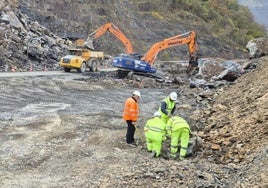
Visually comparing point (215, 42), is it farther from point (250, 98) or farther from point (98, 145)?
point (98, 145)

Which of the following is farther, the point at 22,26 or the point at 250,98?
the point at 22,26

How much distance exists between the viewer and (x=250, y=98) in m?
15.8

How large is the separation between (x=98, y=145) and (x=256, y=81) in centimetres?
941

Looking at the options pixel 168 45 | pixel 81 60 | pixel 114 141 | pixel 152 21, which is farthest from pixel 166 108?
pixel 152 21

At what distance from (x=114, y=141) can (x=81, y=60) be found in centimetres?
1774

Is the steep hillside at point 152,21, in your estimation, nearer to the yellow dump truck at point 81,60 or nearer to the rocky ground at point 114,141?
the yellow dump truck at point 81,60


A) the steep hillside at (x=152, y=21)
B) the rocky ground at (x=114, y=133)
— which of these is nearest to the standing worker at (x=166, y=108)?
the rocky ground at (x=114, y=133)

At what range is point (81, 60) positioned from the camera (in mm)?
29078

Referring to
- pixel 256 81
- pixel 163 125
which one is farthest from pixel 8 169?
pixel 256 81

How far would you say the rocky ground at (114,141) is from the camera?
8.98m

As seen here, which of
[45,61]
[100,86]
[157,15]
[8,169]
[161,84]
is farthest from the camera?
[157,15]

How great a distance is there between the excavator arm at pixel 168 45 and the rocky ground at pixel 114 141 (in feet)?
26.0

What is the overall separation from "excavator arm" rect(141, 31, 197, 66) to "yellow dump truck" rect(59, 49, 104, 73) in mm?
3885

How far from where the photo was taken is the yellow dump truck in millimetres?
28614
